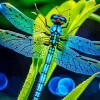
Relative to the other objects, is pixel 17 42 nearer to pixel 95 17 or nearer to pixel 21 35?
pixel 21 35

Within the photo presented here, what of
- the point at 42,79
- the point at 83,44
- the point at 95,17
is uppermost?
the point at 95,17

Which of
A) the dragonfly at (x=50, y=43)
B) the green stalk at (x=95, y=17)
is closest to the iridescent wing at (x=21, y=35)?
the dragonfly at (x=50, y=43)

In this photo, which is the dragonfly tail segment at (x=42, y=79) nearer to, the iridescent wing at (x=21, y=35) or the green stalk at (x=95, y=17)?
the iridescent wing at (x=21, y=35)

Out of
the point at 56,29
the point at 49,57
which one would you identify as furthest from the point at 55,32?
the point at 49,57

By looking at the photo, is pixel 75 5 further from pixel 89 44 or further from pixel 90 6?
pixel 89 44

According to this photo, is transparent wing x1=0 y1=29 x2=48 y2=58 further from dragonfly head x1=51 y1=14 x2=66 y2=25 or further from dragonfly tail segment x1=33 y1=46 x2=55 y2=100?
dragonfly head x1=51 y1=14 x2=66 y2=25

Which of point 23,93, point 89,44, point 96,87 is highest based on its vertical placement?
point 89,44

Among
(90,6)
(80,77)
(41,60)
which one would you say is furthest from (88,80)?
(90,6)

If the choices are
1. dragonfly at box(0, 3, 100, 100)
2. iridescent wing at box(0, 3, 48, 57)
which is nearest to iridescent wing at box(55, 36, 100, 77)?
dragonfly at box(0, 3, 100, 100)

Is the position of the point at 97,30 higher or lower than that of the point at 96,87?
higher
